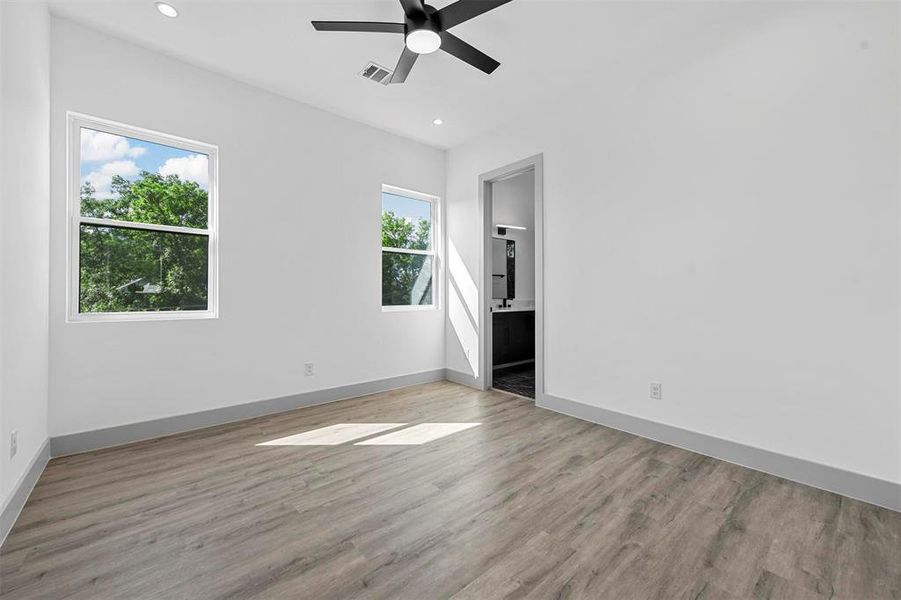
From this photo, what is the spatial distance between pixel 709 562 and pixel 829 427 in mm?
1338

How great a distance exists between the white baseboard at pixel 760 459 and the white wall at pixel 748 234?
58 mm

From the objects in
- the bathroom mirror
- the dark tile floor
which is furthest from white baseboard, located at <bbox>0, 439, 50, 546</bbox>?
the bathroom mirror

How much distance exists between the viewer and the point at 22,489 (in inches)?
80.0

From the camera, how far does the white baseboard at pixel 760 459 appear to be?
6.84 feet

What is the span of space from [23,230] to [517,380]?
4.49 m

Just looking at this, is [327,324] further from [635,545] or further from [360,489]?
[635,545]

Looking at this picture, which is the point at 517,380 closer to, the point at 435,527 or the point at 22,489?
the point at 435,527

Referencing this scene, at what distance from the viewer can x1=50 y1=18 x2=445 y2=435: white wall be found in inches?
107

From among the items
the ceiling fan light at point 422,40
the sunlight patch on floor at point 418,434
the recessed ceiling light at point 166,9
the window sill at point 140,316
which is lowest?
the sunlight patch on floor at point 418,434

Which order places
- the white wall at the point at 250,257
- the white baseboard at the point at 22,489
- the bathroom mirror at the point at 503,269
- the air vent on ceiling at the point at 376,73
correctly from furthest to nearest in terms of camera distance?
the bathroom mirror at the point at 503,269, the air vent on ceiling at the point at 376,73, the white wall at the point at 250,257, the white baseboard at the point at 22,489

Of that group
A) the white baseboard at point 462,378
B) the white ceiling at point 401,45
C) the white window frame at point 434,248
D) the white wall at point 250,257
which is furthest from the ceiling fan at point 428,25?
the white baseboard at point 462,378

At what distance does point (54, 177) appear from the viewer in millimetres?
2604

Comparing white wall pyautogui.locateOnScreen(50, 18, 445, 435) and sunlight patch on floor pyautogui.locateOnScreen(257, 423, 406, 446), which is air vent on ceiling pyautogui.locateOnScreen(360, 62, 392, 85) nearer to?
white wall pyautogui.locateOnScreen(50, 18, 445, 435)

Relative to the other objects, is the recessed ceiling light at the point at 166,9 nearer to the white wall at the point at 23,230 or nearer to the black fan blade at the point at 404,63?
the white wall at the point at 23,230
